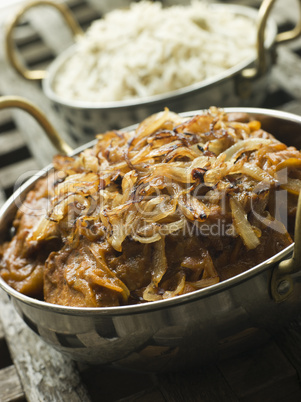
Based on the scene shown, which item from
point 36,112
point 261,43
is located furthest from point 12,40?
point 261,43

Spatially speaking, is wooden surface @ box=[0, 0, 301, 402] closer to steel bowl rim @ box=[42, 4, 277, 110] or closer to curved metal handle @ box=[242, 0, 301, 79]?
steel bowl rim @ box=[42, 4, 277, 110]

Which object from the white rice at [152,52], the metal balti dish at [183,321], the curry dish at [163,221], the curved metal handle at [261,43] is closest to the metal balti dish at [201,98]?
the curved metal handle at [261,43]

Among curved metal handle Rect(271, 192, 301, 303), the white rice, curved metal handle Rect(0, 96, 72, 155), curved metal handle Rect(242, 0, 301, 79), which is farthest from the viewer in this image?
the white rice

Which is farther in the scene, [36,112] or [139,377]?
[36,112]

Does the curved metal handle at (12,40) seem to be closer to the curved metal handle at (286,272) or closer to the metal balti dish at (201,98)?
the metal balti dish at (201,98)

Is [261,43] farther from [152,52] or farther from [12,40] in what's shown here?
[12,40]

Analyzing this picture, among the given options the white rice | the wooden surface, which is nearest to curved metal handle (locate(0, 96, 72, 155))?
the wooden surface

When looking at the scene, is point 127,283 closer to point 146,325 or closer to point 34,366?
point 146,325
